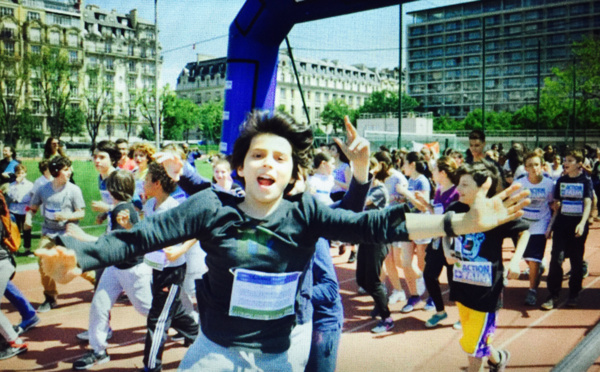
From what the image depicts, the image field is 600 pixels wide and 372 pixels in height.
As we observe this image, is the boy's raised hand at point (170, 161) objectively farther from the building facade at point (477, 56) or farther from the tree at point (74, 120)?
the building facade at point (477, 56)

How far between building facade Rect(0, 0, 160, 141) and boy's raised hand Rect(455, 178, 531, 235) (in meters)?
49.1

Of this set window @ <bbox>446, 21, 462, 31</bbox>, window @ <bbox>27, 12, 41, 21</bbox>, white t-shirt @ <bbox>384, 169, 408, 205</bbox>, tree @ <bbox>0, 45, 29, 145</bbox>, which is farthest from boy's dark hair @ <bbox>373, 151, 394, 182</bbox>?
window @ <bbox>446, 21, 462, 31</bbox>

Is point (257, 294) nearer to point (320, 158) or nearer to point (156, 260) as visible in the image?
point (156, 260)

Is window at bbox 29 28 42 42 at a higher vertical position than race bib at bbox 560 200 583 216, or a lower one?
higher

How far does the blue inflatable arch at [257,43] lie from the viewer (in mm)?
6340

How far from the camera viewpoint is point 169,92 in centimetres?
6525

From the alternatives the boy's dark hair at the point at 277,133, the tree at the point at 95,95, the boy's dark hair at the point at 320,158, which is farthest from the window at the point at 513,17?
the boy's dark hair at the point at 277,133

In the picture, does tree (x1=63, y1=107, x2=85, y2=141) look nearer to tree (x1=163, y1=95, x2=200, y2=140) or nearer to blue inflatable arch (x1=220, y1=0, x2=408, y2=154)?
tree (x1=163, y1=95, x2=200, y2=140)

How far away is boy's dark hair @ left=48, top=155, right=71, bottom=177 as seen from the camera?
6207 mm

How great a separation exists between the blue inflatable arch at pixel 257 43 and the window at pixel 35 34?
2151 inches

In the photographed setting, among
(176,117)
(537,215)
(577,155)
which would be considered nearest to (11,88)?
(176,117)

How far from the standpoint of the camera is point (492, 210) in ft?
6.35

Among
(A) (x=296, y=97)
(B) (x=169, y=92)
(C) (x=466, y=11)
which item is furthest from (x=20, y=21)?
(C) (x=466, y=11)

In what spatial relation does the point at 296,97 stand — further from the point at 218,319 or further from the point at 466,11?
the point at 218,319
